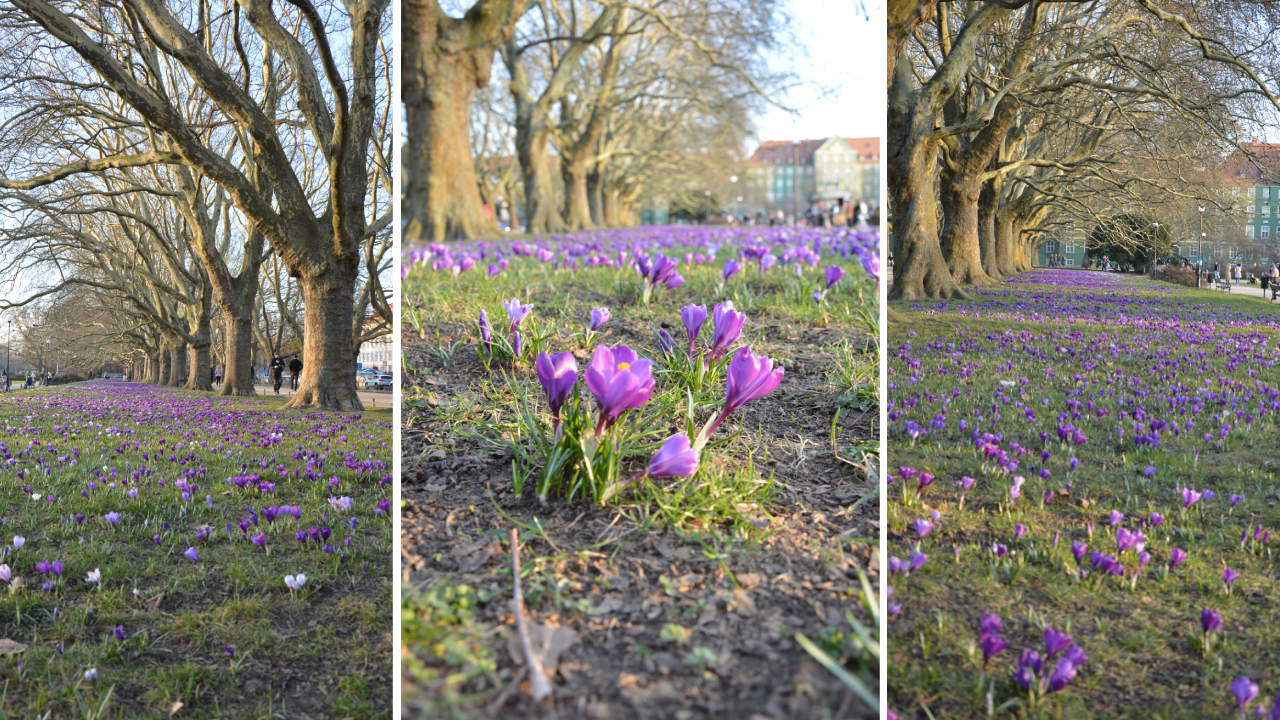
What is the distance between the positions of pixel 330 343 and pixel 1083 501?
136 inches

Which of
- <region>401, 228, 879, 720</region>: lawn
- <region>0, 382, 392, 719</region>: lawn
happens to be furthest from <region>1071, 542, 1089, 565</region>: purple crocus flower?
<region>0, 382, 392, 719</region>: lawn

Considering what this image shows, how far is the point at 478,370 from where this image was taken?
2.32 m

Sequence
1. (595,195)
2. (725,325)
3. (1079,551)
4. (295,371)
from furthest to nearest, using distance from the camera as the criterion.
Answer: (595,195)
(295,371)
(1079,551)
(725,325)

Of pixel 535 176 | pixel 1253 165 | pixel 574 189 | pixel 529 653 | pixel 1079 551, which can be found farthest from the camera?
Answer: pixel 574 189

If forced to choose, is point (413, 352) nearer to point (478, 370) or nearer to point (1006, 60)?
point (478, 370)

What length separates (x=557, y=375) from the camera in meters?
1.43

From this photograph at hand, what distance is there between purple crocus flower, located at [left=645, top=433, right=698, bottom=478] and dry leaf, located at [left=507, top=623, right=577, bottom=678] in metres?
0.40

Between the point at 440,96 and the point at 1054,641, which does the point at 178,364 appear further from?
the point at 1054,641

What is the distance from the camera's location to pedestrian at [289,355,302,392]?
13.0 feet

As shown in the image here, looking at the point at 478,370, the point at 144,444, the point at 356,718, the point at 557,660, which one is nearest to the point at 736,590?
the point at 557,660

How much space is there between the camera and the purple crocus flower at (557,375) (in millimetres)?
1429

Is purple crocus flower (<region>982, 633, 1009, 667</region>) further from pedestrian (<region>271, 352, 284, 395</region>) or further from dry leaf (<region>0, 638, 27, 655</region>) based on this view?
pedestrian (<region>271, 352, 284, 395</region>)

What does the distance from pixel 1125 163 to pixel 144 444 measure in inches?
203

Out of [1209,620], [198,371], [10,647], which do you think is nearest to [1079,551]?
[1209,620]
